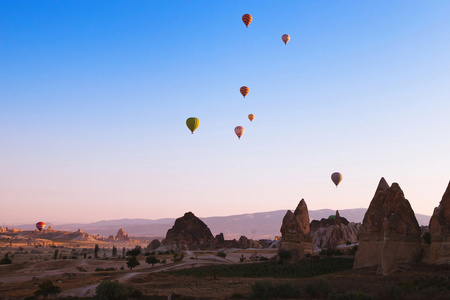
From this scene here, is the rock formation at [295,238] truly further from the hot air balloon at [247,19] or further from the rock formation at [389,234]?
the hot air balloon at [247,19]

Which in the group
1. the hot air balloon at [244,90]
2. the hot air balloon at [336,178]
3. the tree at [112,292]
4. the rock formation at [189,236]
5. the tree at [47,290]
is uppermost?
the hot air balloon at [244,90]

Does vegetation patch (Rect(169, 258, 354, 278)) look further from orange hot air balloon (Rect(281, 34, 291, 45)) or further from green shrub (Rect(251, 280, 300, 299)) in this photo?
orange hot air balloon (Rect(281, 34, 291, 45))

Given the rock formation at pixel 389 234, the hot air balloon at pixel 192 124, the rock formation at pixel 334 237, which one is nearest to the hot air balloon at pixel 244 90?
the hot air balloon at pixel 192 124

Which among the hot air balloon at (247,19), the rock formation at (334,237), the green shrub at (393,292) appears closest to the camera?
the green shrub at (393,292)

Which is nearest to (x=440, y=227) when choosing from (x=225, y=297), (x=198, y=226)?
(x=225, y=297)

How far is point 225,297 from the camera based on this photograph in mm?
25891

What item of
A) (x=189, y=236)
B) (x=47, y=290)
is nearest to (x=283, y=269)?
(x=47, y=290)

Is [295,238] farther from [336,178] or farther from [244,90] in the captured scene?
[336,178]

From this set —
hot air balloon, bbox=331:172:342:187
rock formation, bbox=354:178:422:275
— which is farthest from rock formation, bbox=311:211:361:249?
rock formation, bbox=354:178:422:275

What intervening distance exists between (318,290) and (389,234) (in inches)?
439

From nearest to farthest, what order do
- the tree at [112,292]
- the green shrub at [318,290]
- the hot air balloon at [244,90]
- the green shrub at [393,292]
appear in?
the green shrub at [393,292], the green shrub at [318,290], the tree at [112,292], the hot air balloon at [244,90]

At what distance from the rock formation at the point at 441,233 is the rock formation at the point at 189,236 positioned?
203 ft

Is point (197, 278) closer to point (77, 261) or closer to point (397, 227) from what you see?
point (397, 227)

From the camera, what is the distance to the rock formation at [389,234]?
32.7m
